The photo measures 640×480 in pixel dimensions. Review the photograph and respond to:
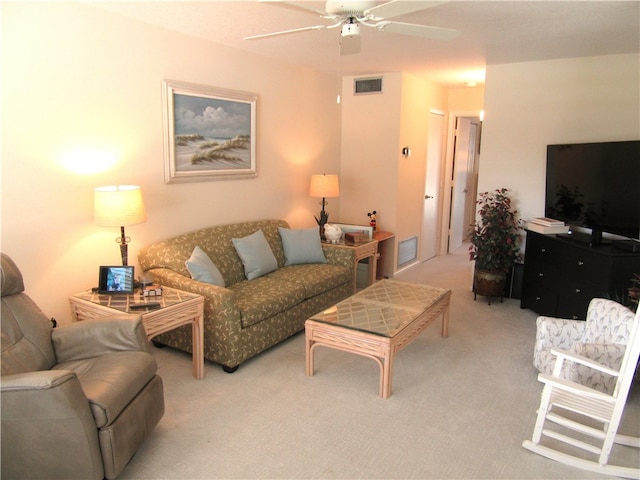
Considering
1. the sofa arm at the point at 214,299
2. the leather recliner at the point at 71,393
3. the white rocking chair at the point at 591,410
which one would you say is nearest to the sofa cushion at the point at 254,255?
the sofa arm at the point at 214,299

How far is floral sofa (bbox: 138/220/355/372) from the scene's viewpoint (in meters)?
3.10

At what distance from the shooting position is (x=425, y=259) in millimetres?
6594

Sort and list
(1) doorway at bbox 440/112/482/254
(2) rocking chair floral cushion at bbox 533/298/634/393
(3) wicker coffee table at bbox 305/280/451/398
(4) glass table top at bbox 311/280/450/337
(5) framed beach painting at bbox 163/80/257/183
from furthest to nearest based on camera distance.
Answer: (1) doorway at bbox 440/112/482/254 < (5) framed beach painting at bbox 163/80/257/183 < (4) glass table top at bbox 311/280/450/337 < (3) wicker coffee table at bbox 305/280/451/398 < (2) rocking chair floral cushion at bbox 533/298/634/393

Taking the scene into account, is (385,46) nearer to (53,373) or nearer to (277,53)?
(277,53)

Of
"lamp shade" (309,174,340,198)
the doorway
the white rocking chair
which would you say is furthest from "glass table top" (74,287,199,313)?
the doorway

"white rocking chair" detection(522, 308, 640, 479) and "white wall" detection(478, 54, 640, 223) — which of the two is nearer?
"white rocking chair" detection(522, 308, 640, 479)

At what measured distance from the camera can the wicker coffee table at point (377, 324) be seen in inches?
110

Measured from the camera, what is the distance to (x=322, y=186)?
4.83 m

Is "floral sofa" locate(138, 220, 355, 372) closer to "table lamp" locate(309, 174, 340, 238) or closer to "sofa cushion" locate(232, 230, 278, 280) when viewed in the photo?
"sofa cushion" locate(232, 230, 278, 280)

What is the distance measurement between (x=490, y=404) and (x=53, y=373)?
2.39 metres

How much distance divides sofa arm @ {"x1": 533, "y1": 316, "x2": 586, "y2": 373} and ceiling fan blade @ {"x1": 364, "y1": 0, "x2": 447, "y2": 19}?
217 centimetres

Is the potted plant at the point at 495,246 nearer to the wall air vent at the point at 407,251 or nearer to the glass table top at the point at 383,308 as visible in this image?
the glass table top at the point at 383,308

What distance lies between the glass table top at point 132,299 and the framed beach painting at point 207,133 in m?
1.08

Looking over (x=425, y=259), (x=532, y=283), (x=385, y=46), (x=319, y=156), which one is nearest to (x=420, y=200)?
(x=425, y=259)
